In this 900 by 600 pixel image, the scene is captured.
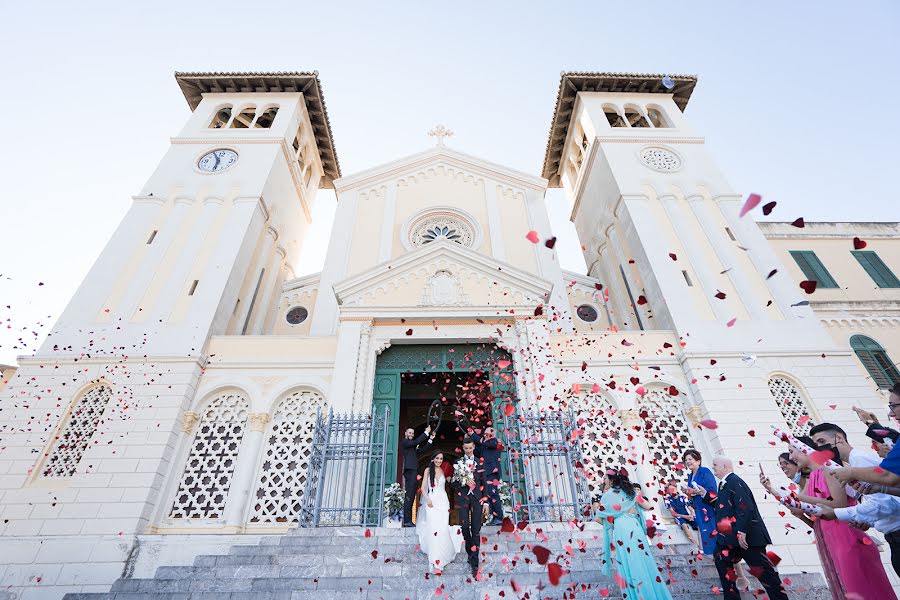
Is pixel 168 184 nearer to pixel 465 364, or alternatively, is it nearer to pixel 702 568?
pixel 465 364

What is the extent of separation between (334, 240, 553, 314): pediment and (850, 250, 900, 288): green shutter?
12273mm

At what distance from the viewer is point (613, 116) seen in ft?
66.2

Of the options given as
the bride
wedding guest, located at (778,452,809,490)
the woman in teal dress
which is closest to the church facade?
the bride

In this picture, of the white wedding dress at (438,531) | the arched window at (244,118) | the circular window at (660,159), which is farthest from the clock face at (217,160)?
the circular window at (660,159)

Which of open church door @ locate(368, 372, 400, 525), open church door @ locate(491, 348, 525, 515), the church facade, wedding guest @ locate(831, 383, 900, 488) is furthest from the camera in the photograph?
open church door @ locate(368, 372, 400, 525)

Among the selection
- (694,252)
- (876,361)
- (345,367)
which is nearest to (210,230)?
(345,367)

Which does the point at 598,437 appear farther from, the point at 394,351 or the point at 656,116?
the point at 656,116

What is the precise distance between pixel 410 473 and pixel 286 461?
12.7 ft

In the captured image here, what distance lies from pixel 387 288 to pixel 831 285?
566 inches

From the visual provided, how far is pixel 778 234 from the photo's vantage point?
16.7 m

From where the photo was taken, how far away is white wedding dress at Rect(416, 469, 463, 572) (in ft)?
20.5

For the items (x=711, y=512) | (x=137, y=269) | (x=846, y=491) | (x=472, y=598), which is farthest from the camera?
(x=137, y=269)

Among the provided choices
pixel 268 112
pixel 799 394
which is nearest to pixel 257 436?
pixel 799 394

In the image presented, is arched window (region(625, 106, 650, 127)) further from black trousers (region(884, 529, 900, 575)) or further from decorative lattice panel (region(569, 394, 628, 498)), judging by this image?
black trousers (region(884, 529, 900, 575))
